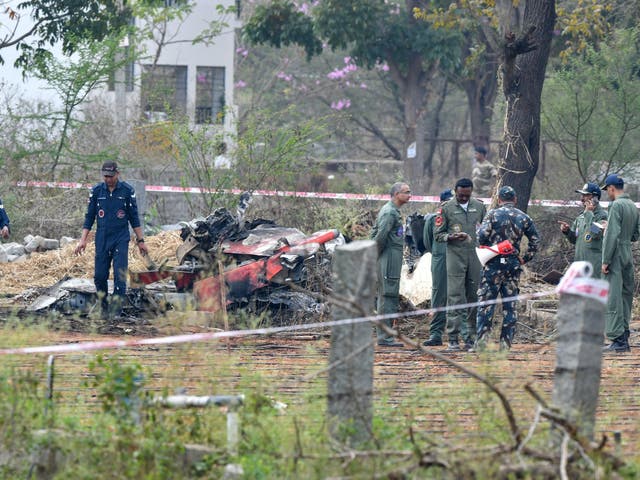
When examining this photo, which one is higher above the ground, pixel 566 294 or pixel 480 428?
pixel 566 294

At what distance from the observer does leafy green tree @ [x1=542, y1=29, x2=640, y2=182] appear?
21625 mm

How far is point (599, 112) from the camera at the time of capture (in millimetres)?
22250

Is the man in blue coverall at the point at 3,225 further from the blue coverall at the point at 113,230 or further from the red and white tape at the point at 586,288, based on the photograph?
the red and white tape at the point at 586,288

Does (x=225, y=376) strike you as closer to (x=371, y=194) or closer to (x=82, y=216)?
(x=82, y=216)

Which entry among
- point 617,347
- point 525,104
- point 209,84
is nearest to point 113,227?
point 617,347

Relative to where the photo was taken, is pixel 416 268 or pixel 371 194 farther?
pixel 371 194

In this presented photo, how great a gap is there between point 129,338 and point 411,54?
2084 cm

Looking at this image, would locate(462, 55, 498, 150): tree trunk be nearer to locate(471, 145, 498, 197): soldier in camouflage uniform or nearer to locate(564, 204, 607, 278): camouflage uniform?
locate(471, 145, 498, 197): soldier in camouflage uniform

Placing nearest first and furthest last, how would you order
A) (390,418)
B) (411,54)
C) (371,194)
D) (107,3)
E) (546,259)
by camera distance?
(390,418) → (546,259) → (371,194) → (107,3) → (411,54)

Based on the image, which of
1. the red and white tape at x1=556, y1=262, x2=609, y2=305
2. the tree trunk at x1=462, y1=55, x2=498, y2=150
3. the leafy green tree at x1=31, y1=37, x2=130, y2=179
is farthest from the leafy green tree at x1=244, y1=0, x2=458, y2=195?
the red and white tape at x1=556, y1=262, x2=609, y2=305

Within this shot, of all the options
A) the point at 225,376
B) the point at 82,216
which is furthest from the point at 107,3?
the point at 225,376

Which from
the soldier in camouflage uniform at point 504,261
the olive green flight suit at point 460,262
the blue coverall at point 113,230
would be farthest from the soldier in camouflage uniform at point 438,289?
the blue coverall at point 113,230

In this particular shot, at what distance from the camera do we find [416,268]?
14727 mm

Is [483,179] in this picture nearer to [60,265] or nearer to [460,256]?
[60,265]
